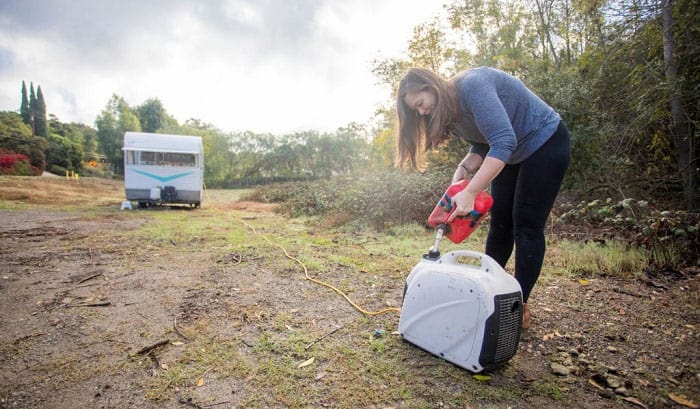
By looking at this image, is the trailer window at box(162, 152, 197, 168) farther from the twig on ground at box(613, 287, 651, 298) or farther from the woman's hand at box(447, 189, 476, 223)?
the twig on ground at box(613, 287, 651, 298)

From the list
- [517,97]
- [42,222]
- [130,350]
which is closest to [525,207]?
[517,97]

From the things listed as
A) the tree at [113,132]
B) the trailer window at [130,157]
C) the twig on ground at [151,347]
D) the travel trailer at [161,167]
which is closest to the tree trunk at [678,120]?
the twig on ground at [151,347]

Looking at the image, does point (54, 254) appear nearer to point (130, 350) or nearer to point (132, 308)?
point (132, 308)

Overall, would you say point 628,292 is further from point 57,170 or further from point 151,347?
point 57,170

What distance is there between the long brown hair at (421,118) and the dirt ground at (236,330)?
107 cm

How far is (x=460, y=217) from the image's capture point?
5.15 feet

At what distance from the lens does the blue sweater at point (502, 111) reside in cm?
147

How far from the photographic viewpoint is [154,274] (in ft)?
9.82

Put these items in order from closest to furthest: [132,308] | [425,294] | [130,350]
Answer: [425,294] → [130,350] → [132,308]

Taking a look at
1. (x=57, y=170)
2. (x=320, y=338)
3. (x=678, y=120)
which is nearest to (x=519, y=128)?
(x=320, y=338)

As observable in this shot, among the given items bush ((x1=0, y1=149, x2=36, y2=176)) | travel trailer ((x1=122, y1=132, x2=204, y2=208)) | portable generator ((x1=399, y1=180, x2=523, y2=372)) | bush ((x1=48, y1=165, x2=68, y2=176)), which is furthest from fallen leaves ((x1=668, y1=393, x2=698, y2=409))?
bush ((x1=48, y1=165, x2=68, y2=176))

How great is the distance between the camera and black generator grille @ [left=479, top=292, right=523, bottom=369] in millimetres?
1335

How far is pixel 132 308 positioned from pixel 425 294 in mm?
1948

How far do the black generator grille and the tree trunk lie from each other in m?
4.31
